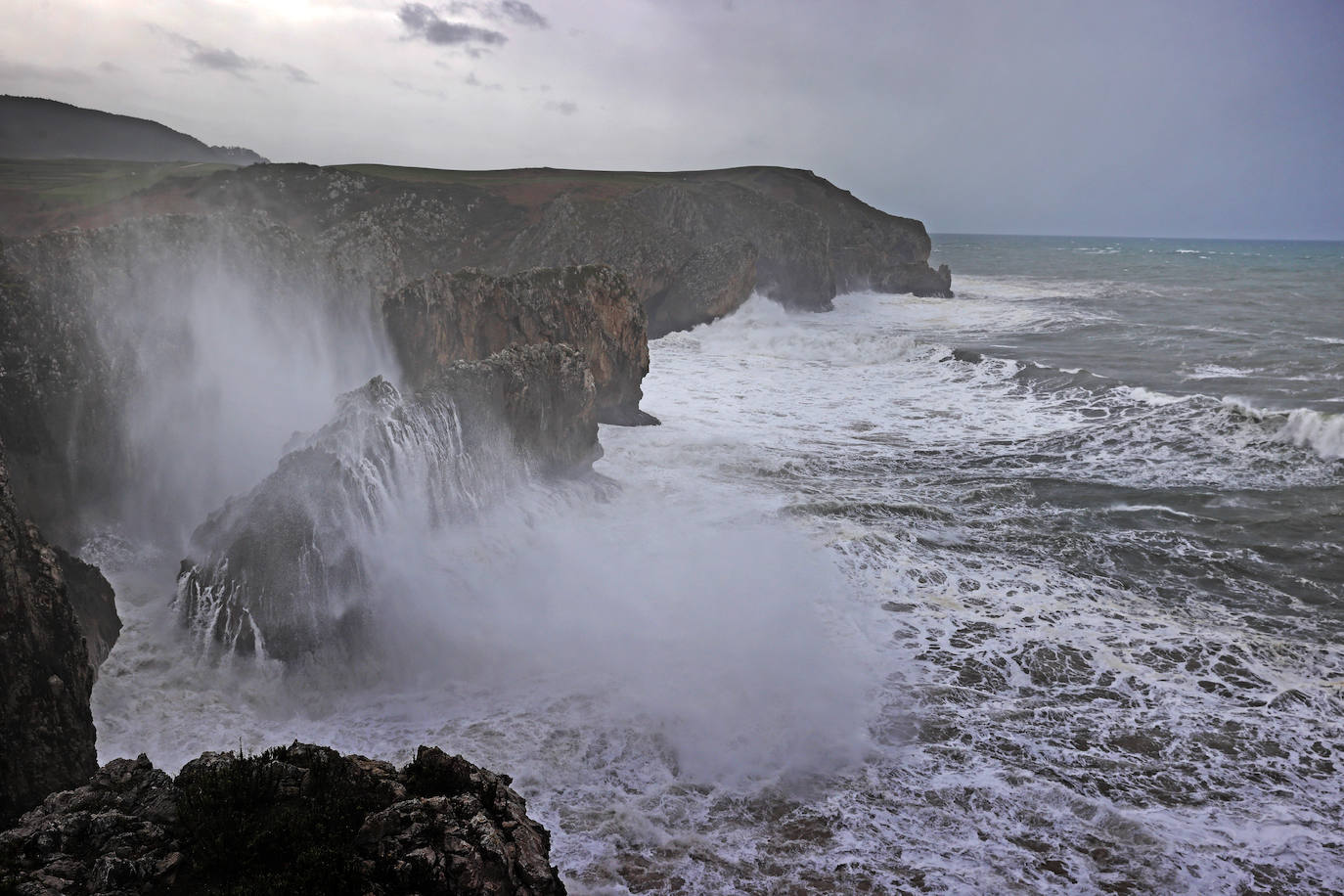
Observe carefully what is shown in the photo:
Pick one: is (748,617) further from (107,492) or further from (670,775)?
(107,492)

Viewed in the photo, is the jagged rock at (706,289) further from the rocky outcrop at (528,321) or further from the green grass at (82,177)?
the green grass at (82,177)

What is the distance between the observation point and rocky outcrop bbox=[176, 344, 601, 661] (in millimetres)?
10578

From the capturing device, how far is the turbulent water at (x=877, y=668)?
7754 mm

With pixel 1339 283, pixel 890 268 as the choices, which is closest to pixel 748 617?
pixel 890 268

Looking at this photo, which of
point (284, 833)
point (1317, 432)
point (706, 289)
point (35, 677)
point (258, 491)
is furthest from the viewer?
point (706, 289)

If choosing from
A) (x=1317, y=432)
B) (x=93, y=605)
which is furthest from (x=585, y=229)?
(x=93, y=605)

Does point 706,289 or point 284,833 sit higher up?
point 706,289

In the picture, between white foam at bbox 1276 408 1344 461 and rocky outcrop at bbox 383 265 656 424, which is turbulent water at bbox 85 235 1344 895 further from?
rocky outcrop at bbox 383 265 656 424

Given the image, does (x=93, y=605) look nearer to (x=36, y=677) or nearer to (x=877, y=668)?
(x=36, y=677)

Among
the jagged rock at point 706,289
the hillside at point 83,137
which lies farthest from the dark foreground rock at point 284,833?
the jagged rock at point 706,289

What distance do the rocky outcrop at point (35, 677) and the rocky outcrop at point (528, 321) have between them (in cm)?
1266

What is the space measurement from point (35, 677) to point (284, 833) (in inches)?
125

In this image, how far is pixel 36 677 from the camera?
22.6 ft

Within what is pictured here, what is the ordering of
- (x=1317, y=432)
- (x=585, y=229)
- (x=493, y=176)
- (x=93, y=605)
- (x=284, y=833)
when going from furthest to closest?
(x=493, y=176) < (x=585, y=229) < (x=1317, y=432) < (x=93, y=605) < (x=284, y=833)
